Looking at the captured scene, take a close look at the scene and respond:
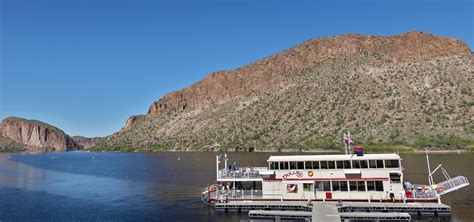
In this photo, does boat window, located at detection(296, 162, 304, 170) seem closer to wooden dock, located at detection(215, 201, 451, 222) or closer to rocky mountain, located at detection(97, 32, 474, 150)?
wooden dock, located at detection(215, 201, 451, 222)

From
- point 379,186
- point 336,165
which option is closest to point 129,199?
point 336,165

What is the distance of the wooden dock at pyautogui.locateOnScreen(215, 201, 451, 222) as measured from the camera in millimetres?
32906

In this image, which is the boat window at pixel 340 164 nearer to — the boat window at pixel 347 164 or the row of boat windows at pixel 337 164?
the row of boat windows at pixel 337 164

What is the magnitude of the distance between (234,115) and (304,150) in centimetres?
6821

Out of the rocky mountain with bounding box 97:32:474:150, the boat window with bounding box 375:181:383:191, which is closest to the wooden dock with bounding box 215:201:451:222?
the boat window with bounding box 375:181:383:191

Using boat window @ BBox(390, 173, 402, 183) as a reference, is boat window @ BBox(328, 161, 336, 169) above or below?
above

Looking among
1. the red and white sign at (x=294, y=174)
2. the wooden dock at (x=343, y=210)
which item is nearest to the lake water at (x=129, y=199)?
the wooden dock at (x=343, y=210)

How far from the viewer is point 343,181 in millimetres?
38031

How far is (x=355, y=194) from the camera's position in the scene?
3791cm

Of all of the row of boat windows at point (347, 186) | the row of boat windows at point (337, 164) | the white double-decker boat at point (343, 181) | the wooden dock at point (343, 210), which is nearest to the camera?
the wooden dock at point (343, 210)

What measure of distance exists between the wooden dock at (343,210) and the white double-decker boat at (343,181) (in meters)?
1.47

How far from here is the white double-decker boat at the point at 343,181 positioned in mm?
37219

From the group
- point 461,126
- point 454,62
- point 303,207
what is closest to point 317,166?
point 303,207

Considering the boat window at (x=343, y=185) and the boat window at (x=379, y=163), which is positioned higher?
the boat window at (x=379, y=163)
